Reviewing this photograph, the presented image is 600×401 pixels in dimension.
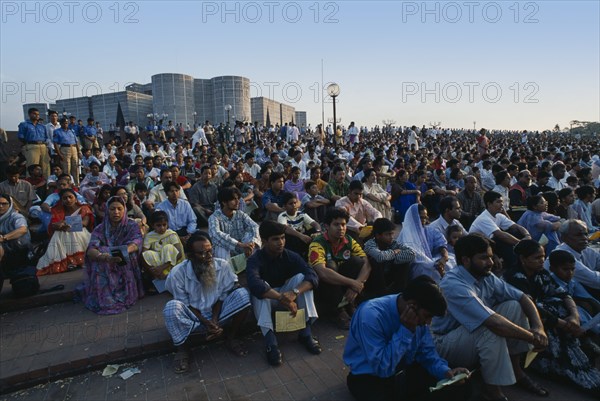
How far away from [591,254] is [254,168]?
777cm

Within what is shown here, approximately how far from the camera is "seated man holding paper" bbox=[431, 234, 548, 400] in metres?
2.76

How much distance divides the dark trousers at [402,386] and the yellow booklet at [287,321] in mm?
889

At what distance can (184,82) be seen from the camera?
4450 centimetres

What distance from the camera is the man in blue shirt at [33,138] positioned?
8.55 metres

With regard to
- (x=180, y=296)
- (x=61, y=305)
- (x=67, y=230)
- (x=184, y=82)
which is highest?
(x=184, y=82)

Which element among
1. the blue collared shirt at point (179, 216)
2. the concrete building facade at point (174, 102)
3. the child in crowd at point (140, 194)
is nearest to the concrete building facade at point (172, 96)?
the concrete building facade at point (174, 102)

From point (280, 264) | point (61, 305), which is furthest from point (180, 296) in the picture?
point (61, 305)

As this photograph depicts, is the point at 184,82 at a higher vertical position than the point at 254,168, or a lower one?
higher

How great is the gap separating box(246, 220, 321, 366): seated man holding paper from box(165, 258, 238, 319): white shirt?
0.34 meters

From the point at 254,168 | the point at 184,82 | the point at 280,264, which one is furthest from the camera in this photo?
the point at 184,82

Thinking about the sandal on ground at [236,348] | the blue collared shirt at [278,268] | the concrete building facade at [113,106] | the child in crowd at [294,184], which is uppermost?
the concrete building facade at [113,106]

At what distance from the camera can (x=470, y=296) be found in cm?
283

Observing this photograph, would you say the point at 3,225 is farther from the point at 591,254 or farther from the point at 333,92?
the point at 333,92

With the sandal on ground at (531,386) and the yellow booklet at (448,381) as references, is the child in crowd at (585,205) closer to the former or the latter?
the sandal on ground at (531,386)
